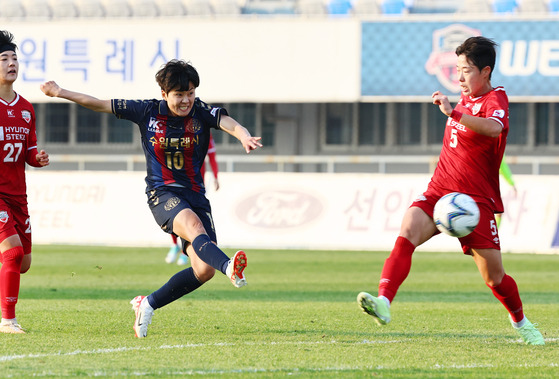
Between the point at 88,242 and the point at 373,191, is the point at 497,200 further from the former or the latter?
the point at 88,242

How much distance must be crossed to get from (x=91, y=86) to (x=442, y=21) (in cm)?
889

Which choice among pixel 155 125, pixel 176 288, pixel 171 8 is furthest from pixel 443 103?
pixel 171 8

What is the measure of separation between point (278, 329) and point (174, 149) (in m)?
1.63

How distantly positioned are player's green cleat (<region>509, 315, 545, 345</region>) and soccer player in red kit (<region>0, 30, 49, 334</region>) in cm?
355

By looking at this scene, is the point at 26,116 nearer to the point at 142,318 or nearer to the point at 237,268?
the point at 142,318

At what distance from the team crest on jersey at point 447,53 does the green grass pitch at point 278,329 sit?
9832 mm

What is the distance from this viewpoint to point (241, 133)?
6.61 meters

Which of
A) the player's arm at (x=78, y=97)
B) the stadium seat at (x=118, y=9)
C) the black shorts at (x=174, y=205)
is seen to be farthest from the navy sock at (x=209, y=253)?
the stadium seat at (x=118, y=9)

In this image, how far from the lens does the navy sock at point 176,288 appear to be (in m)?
6.91

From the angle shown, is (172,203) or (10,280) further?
(10,280)

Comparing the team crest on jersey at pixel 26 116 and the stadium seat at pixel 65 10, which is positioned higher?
the stadium seat at pixel 65 10

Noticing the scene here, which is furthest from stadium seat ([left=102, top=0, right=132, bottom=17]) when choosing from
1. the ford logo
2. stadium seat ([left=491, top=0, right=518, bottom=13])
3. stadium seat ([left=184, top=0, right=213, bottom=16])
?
the ford logo

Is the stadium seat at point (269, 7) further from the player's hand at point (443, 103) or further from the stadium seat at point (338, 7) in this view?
the player's hand at point (443, 103)

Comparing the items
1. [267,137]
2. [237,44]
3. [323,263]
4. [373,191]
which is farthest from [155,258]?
[267,137]
